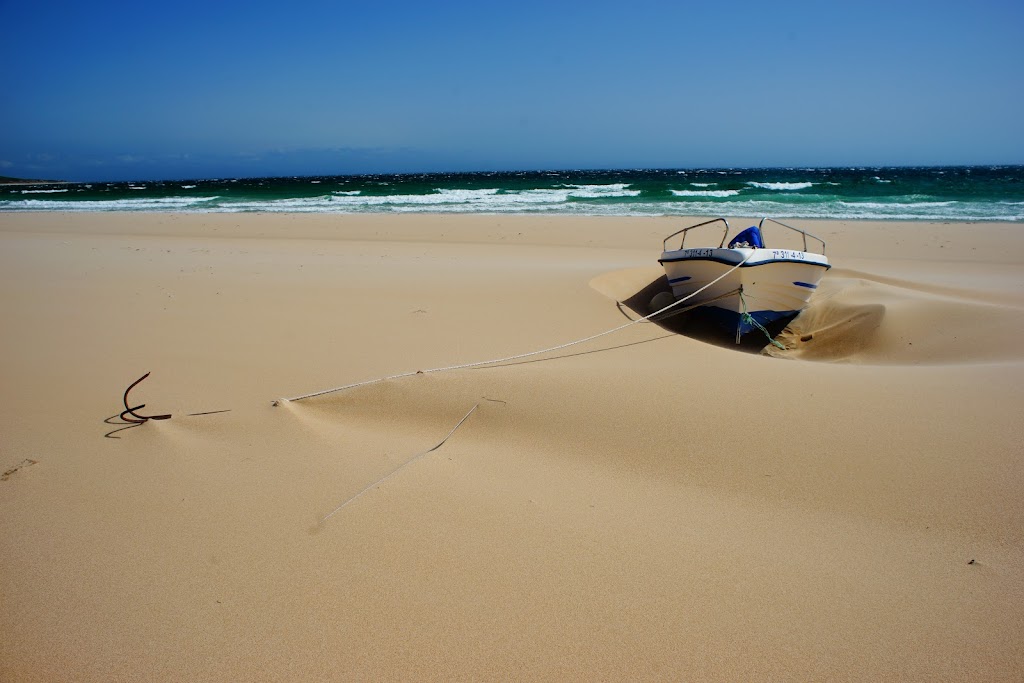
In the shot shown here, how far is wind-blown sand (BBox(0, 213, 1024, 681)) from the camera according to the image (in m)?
1.73

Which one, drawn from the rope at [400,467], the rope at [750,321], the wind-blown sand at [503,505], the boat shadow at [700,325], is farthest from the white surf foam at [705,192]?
the rope at [400,467]

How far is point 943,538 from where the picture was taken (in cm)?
221

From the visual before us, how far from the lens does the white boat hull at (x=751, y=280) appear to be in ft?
18.4

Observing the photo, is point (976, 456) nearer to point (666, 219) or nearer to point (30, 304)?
point (30, 304)

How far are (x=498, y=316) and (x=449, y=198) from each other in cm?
2599

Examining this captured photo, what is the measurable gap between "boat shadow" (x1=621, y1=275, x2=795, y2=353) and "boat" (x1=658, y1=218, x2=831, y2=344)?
0.10m

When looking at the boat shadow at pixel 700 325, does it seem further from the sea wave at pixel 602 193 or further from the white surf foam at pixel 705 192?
the white surf foam at pixel 705 192

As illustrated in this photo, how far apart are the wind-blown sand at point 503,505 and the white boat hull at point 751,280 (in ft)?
3.66

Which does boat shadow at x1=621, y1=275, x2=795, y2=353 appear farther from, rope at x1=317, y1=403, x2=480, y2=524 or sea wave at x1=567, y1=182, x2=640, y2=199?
sea wave at x1=567, y1=182, x2=640, y2=199

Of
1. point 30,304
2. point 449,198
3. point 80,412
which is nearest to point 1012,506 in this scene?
point 80,412

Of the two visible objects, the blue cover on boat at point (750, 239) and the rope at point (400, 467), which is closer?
the rope at point (400, 467)

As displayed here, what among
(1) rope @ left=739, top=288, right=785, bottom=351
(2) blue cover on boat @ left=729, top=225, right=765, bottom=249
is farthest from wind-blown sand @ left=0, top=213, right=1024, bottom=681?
(2) blue cover on boat @ left=729, top=225, right=765, bottom=249

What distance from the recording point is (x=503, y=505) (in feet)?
7.89

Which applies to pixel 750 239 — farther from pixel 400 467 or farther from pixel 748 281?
pixel 400 467
